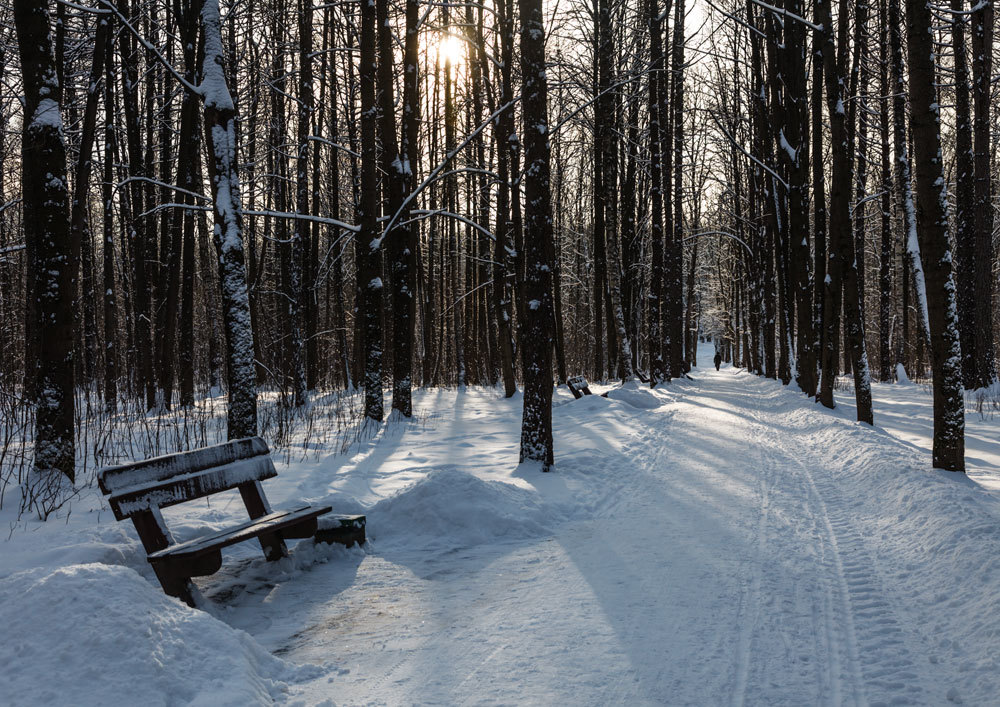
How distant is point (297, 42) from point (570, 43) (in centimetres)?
967

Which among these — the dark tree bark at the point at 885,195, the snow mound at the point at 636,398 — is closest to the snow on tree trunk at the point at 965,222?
the dark tree bark at the point at 885,195

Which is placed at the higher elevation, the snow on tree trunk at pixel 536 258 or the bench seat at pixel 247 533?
the snow on tree trunk at pixel 536 258

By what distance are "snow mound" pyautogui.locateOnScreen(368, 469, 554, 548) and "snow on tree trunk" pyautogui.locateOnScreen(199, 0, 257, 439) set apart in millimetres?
3637

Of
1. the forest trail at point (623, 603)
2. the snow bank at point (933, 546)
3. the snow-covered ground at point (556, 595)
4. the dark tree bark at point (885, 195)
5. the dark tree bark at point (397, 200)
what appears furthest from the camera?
the dark tree bark at point (885, 195)

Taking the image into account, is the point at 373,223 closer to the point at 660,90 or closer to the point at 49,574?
the point at 49,574

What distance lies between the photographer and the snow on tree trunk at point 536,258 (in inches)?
350

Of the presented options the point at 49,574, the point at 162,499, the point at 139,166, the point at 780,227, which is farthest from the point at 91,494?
the point at 780,227

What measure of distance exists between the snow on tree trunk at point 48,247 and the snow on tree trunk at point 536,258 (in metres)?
5.34

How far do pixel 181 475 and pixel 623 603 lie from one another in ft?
11.4

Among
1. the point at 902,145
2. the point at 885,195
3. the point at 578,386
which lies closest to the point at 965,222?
the point at 902,145

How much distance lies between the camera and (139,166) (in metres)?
18.3

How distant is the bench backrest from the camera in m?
4.64

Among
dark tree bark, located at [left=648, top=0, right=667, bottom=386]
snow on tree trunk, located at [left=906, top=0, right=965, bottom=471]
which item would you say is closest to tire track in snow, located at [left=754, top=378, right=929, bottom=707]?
snow on tree trunk, located at [left=906, top=0, right=965, bottom=471]

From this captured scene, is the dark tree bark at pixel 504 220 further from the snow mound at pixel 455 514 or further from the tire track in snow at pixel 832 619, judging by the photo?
the tire track in snow at pixel 832 619
